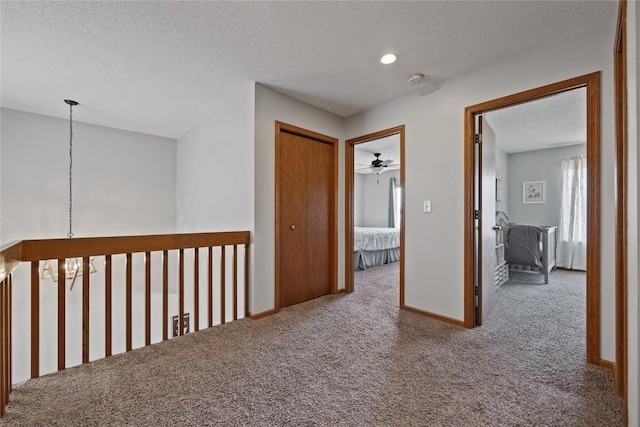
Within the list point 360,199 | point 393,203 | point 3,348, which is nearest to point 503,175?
point 393,203

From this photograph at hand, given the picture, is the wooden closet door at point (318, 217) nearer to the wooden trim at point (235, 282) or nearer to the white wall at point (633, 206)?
the wooden trim at point (235, 282)

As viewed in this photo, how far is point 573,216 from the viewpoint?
5.03m

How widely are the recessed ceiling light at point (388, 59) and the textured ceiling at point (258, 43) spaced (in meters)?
0.06

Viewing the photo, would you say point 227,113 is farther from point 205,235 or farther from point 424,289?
point 424,289

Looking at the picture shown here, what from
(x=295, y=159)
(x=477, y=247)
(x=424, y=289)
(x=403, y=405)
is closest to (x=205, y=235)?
(x=295, y=159)

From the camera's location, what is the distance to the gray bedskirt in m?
5.21

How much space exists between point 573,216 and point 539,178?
2.90 feet

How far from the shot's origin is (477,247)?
8.34 feet

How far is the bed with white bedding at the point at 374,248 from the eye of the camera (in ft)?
17.1

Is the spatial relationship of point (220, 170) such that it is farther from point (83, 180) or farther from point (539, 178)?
point (539, 178)

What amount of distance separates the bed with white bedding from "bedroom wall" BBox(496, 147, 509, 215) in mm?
2110

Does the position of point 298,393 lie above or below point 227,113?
below

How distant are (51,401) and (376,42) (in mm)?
2978

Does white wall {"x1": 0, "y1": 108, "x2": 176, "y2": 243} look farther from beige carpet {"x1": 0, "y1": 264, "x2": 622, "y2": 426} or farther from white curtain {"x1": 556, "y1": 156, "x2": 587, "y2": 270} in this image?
white curtain {"x1": 556, "y1": 156, "x2": 587, "y2": 270}
